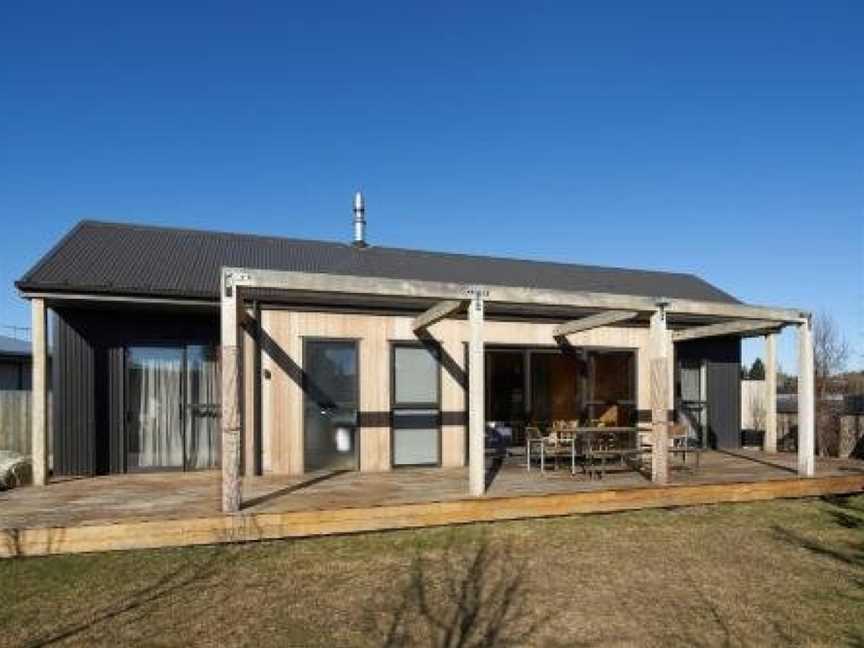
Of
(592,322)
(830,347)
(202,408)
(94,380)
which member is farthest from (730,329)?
(830,347)

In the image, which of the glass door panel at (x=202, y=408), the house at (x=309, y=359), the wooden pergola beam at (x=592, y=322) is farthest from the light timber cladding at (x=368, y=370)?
the glass door panel at (x=202, y=408)

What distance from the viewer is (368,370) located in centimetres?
1010

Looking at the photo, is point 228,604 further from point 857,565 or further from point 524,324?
point 524,324

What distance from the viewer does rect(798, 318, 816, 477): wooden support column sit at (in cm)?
931

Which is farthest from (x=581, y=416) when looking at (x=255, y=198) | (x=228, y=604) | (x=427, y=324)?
(x=255, y=198)

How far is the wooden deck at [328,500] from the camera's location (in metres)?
6.18

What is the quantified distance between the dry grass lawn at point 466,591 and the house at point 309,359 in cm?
215

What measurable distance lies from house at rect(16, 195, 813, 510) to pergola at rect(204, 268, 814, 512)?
0.03m

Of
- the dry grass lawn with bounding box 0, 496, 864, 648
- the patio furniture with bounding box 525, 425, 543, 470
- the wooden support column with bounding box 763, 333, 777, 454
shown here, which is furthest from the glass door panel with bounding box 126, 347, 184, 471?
the wooden support column with bounding box 763, 333, 777, 454

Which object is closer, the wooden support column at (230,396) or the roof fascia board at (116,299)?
the wooden support column at (230,396)

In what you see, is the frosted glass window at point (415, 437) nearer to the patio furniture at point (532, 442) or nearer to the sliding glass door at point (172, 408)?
the patio furniture at point (532, 442)

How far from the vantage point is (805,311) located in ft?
31.0

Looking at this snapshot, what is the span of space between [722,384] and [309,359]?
27.8 ft

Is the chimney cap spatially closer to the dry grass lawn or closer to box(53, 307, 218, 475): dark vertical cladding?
box(53, 307, 218, 475): dark vertical cladding
